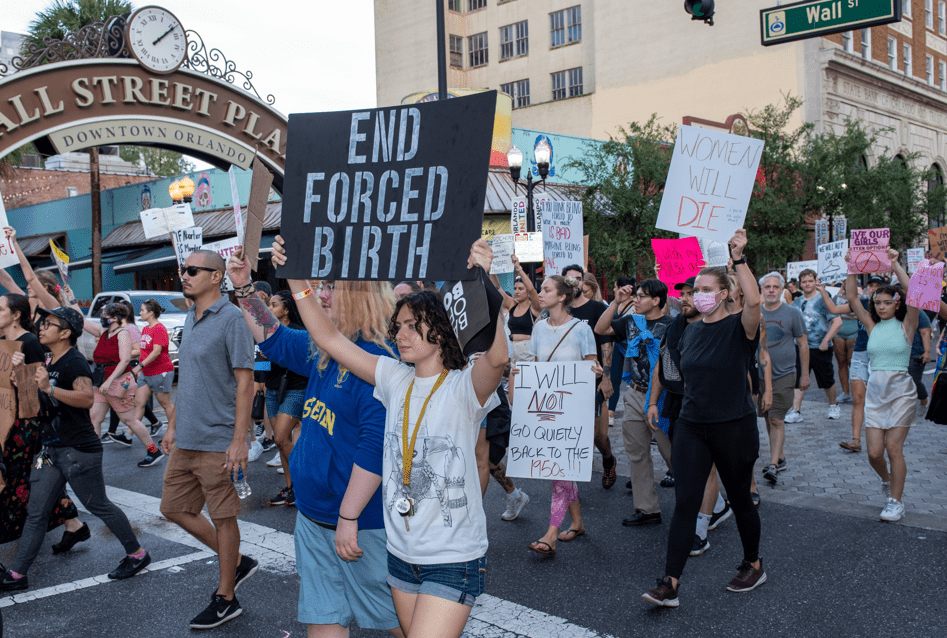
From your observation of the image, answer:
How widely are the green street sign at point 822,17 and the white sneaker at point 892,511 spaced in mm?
4256

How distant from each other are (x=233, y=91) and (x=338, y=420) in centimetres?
1557

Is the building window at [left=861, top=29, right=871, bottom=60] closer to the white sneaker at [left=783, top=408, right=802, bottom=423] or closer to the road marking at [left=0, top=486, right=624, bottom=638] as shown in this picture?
the white sneaker at [left=783, top=408, right=802, bottom=423]

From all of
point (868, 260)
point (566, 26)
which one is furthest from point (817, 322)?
point (566, 26)

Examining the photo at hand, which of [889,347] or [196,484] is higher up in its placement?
[889,347]

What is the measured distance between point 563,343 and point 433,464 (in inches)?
125

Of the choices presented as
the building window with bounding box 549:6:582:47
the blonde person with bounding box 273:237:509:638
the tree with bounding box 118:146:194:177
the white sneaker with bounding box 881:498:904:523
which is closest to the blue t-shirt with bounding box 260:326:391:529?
the blonde person with bounding box 273:237:509:638

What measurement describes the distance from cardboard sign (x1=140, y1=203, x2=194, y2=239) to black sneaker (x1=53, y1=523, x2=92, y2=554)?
11.8ft

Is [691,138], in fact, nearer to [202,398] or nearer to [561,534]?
[561,534]

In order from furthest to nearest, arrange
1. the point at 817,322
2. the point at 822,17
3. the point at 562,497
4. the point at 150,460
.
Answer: the point at 817,322 < the point at 150,460 < the point at 822,17 < the point at 562,497

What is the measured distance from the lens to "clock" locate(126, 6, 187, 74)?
15.7m

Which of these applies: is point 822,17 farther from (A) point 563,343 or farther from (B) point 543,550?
(B) point 543,550

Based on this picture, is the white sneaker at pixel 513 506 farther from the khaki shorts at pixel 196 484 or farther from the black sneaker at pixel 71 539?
the black sneaker at pixel 71 539

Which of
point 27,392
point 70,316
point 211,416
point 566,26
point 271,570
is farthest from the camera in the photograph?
point 566,26

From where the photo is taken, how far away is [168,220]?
862 centimetres
